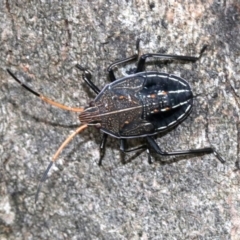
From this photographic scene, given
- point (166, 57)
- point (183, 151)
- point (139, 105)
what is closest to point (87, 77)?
point (139, 105)

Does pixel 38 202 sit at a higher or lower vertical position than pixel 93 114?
lower

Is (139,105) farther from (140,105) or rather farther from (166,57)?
(166,57)

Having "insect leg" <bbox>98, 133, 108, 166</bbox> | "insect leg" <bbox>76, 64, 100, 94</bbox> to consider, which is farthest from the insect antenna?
"insect leg" <bbox>76, 64, 100, 94</bbox>

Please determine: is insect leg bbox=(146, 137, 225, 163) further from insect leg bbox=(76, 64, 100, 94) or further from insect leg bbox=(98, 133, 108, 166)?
insect leg bbox=(76, 64, 100, 94)

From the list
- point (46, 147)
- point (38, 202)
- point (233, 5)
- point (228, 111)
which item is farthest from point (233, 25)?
point (38, 202)

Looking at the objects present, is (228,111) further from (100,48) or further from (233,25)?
(100,48)
